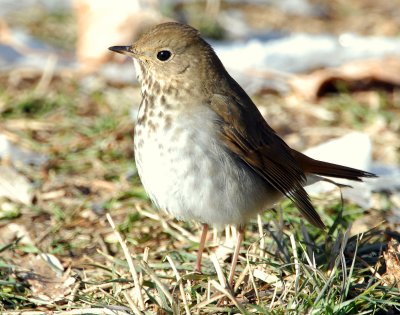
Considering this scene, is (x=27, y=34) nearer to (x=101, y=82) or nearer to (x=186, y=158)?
(x=101, y=82)

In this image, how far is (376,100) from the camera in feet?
21.3

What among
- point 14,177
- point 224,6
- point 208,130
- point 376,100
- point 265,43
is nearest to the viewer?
point 208,130

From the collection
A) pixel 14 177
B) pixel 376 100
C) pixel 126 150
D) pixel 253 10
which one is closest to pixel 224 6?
pixel 253 10

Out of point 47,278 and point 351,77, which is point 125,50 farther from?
point 351,77

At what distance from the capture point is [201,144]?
137 inches

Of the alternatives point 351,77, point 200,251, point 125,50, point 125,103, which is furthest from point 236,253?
point 351,77

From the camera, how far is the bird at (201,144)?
3.47 metres

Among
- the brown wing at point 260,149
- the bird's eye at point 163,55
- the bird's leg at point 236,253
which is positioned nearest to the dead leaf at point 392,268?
the brown wing at point 260,149

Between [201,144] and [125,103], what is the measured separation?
2.95 meters

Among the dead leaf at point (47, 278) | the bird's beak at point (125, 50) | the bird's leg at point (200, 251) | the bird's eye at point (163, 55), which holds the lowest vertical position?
the dead leaf at point (47, 278)

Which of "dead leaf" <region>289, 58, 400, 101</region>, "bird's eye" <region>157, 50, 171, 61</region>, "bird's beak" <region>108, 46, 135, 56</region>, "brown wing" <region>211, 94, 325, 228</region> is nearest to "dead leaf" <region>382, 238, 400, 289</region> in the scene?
"brown wing" <region>211, 94, 325, 228</region>

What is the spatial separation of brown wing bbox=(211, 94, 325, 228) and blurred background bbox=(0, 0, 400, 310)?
2.01ft

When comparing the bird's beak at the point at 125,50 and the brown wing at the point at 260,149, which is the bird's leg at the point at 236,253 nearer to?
the brown wing at the point at 260,149

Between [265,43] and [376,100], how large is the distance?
1.66m
